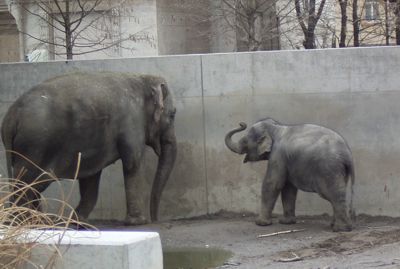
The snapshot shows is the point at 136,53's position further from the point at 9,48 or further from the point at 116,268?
the point at 116,268

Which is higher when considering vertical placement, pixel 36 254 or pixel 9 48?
pixel 9 48

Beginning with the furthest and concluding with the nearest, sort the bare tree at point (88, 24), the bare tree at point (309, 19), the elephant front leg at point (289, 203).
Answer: the bare tree at point (88, 24) < the bare tree at point (309, 19) < the elephant front leg at point (289, 203)

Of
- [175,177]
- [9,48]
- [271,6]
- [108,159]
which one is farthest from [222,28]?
[108,159]

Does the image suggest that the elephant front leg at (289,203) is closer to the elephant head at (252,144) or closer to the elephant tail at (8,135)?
the elephant head at (252,144)

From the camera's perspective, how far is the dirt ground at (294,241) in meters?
7.70

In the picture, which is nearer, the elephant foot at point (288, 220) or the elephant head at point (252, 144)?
the elephant head at point (252, 144)

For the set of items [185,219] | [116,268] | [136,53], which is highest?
[136,53]

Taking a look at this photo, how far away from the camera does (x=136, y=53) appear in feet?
68.1

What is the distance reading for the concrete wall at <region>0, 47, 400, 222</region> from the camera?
1049 centimetres

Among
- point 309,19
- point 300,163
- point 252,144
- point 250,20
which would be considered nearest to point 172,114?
point 252,144

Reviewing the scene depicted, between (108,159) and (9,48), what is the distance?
10.3 metres

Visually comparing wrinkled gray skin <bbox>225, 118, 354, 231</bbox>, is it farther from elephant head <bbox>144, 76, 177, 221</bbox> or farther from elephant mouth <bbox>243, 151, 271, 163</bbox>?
elephant head <bbox>144, 76, 177, 221</bbox>

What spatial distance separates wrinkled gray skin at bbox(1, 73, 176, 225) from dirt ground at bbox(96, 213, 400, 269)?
0.74 m

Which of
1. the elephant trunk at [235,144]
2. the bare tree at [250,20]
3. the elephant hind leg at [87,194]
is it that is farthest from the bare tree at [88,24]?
the elephant trunk at [235,144]
